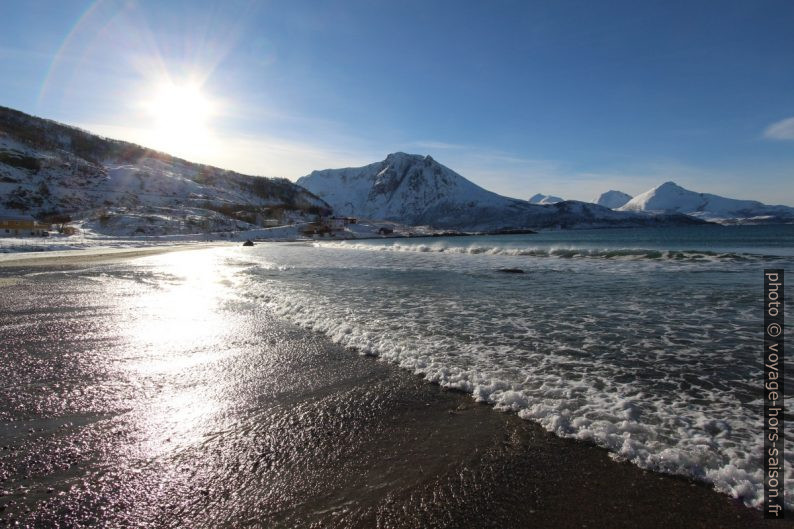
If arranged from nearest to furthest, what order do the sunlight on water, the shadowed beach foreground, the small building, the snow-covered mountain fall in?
the shadowed beach foreground < the sunlight on water < the small building < the snow-covered mountain

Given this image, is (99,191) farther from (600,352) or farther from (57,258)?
(600,352)

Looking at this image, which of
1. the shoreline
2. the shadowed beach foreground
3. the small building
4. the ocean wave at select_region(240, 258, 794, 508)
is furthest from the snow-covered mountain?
the shadowed beach foreground

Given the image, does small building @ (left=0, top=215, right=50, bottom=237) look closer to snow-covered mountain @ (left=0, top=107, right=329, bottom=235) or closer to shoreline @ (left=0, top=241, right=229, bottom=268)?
snow-covered mountain @ (left=0, top=107, right=329, bottom=235)

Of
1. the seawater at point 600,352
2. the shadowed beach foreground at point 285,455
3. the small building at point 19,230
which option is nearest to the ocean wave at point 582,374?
the seawater at point 600,352

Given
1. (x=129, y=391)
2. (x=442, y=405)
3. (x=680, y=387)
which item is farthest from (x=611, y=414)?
(x=129, y=391)

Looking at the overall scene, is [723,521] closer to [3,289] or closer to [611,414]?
[611,414]

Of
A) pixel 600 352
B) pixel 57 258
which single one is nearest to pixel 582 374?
pixel 600 352

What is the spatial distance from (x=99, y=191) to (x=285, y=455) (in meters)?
178

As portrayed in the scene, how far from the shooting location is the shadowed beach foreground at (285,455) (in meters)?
3.67

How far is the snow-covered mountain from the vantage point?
112m

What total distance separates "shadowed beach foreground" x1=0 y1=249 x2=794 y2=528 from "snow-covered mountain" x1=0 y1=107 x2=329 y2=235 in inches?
4284

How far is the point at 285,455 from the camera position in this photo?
15.3 ft

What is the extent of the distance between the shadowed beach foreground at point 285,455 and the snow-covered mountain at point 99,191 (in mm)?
108807

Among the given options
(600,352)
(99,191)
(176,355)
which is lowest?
(600,352)
